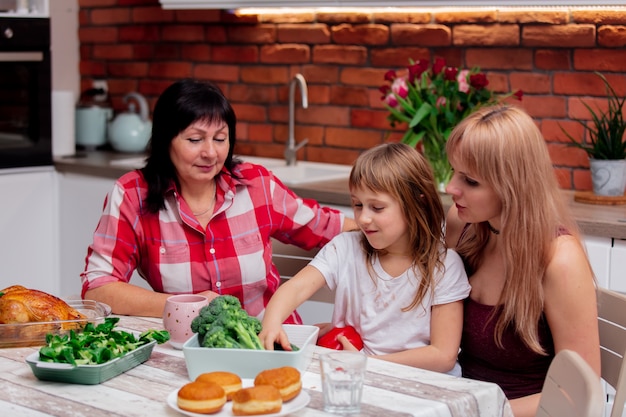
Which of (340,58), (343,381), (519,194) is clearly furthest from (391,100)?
(343,381)

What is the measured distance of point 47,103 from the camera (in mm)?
3906

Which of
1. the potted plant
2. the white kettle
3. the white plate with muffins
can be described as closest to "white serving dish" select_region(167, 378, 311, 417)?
the white plate with muffins

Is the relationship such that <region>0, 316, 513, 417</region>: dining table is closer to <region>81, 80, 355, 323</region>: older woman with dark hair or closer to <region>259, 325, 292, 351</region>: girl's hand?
<region>259, 325, 292, 351</region>: girl's hand

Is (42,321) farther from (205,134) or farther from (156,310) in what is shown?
(205,134)

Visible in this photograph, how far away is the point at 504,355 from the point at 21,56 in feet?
8.32

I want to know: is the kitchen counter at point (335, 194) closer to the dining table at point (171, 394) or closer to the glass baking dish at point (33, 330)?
the dining table at point (171, 394)

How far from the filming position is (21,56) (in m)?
3.79

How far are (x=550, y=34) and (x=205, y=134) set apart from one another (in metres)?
1.47

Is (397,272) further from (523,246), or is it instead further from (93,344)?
(93,344)

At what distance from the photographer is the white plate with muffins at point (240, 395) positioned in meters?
1.45

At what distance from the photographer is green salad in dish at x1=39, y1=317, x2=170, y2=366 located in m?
1.63

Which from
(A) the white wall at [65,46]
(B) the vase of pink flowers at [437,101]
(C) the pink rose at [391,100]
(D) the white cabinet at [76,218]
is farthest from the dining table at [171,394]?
(A) the white wall at [65,46]

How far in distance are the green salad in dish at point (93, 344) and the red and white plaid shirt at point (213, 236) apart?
0.48m

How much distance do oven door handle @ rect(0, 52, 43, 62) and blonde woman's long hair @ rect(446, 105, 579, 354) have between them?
2.37 meters
